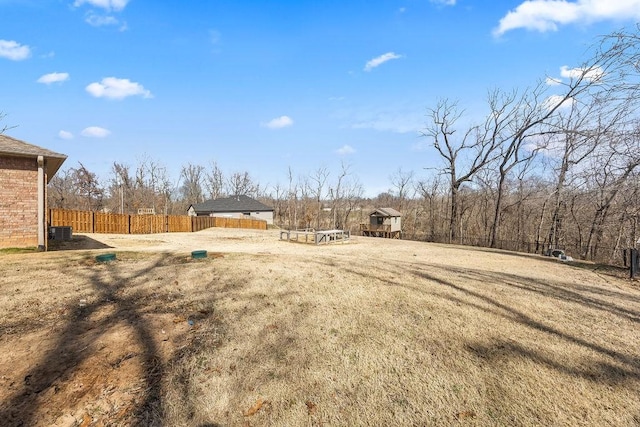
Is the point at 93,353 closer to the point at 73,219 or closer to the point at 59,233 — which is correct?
the point at 59,233

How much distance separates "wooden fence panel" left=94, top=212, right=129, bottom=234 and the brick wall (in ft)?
41.8

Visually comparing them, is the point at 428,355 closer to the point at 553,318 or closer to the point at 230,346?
the point at 230,346

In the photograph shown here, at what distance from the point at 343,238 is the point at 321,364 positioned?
15.3 metres

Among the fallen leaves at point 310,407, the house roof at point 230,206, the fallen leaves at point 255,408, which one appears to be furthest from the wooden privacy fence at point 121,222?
the fallen leaves at point 310,407

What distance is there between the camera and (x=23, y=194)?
10.1 metres

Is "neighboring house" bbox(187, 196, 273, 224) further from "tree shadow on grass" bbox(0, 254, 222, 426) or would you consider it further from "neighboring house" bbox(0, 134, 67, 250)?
"tree shadow on grass" bbox(0, 254, 222, 426)

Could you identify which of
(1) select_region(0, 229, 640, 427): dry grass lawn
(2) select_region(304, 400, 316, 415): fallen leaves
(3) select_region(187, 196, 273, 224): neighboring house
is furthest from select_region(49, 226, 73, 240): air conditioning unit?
(3) select_region(187, 196, 273, 224): neighboring house

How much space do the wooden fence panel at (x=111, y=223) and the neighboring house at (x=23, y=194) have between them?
485 inches

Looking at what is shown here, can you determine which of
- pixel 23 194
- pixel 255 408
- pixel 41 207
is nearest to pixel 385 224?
pixel 41 207

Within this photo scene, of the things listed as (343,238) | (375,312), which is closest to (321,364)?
(375,312)

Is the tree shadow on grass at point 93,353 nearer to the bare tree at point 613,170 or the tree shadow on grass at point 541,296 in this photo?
the tree shadow on grass at point 541,296

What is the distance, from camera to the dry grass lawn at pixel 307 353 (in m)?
2.92

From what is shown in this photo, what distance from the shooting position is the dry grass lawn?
292 centimetres

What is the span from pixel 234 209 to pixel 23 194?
1264 inches
